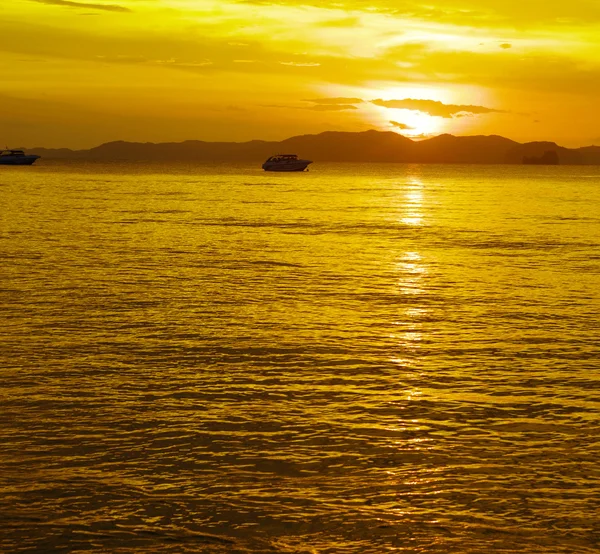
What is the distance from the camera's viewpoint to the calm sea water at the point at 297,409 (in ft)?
41.5

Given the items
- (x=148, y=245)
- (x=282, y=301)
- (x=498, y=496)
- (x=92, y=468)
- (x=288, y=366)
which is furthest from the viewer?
(x=148, y=245)

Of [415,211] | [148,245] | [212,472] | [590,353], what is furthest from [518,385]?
[415,211]

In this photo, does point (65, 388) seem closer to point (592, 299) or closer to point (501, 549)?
point (501, 549)

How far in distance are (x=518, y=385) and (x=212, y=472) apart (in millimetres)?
8570

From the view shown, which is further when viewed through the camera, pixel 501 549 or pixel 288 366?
pixel 288 366

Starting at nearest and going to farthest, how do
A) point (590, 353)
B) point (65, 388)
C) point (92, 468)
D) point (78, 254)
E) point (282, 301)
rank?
point (92, 468)
point (65, 388)
point (590, 353)
point (282, 301)
point (78, 254)

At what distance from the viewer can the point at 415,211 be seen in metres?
99.8

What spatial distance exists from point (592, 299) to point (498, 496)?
68.4 ft

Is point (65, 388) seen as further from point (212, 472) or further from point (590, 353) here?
point (590, 353)

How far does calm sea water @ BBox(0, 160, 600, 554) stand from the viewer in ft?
41.5

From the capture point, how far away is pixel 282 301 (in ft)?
105

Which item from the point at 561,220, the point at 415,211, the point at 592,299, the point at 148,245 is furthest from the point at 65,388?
the point at 415,211

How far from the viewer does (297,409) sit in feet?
59.3

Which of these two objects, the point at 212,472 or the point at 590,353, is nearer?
the point at 212,472
